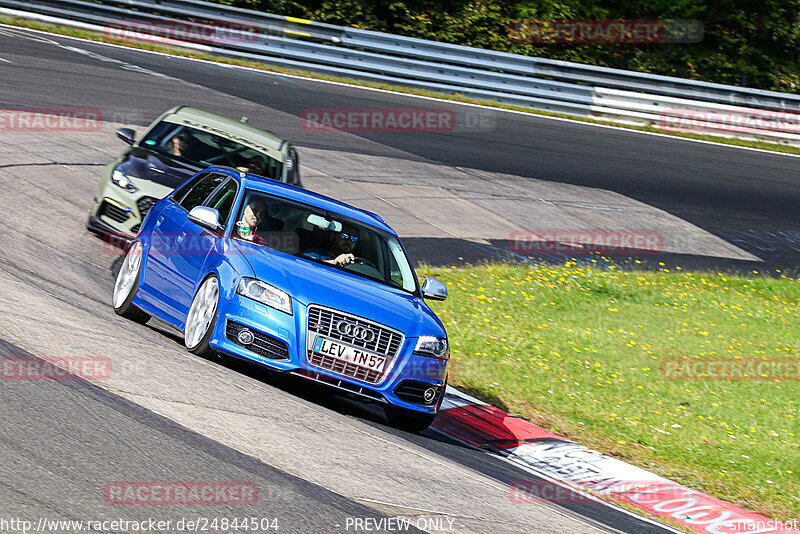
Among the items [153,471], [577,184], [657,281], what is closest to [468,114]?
[577,184]

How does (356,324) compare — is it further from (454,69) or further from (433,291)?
(454,69)

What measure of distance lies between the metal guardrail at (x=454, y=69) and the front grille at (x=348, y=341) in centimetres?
1987

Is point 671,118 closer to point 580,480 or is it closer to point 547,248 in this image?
point 547,248

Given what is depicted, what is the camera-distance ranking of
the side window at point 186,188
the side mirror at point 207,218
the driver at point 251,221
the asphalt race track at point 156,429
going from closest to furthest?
the asphalt race track at point 156,429
the side mirror at point 207,218
the driver at point 251,221
the side window at point 186,188

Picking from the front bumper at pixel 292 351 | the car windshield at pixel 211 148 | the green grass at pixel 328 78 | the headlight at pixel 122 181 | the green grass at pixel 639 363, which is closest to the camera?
the front bumper at pixel 292 351

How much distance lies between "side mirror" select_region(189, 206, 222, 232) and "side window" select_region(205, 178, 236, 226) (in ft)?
0.78

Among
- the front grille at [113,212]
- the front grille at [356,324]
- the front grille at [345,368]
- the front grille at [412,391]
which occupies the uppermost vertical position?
the front grille at [356,324]

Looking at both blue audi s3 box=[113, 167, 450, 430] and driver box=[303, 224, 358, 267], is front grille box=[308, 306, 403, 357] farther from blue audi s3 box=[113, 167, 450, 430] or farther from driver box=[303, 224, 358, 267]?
driver box=[303, 224, 358, 267]

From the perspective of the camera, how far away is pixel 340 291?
781cm

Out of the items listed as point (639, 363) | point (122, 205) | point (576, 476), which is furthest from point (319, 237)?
point (639, 363)

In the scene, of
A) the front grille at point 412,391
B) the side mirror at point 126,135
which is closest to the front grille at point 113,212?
the side mirror at point 126,135

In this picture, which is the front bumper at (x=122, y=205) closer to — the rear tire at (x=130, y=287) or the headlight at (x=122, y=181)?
the headlight at (x=122, y=181)

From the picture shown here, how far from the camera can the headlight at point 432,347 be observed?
7.87 meters

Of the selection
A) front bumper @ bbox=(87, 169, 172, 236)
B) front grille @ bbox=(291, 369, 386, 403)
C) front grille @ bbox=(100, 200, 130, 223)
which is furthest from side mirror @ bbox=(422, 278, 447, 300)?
front grille @ bbox=(100, 200, 130, 223)
